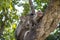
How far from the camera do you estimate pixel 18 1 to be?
5.14 m

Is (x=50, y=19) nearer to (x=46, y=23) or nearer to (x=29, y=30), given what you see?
(x=46, y=23)

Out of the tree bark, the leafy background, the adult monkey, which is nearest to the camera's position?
the tree bark

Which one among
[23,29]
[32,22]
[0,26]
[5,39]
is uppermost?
[32,22]

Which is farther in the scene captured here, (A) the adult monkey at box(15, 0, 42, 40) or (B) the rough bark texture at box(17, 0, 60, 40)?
(A) the adult monkey at box(15, 0, 42, 40)

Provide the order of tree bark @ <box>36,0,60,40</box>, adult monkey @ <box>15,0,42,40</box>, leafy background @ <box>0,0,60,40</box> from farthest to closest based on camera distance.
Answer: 1. leafy background @ <box>0,0,60,40</box>
2. adult monkey @ <box>15,0,42,40</box>
3. tree bark @ <box>36,0,60,40</box>

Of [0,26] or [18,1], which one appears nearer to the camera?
[0,26]

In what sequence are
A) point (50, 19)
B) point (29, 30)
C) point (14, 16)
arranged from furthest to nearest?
point (14, 16)
point (29, 30)
point (50, 19)

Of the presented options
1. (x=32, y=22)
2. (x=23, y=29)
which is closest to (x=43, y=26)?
(x=32, y=22)

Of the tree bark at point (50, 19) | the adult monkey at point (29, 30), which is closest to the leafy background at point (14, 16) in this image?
the adult monkey at point (29, 30)

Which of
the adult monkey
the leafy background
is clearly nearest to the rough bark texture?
the adult monkey

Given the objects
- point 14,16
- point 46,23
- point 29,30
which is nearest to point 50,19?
point 46,23

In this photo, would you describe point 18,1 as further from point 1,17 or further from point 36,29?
point 36,29

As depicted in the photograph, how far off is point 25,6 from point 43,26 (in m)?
2.09

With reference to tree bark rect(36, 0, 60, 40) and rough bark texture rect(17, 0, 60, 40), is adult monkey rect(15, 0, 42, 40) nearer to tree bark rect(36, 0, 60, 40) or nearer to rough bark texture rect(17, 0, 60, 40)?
rough bark texture rect(17, 0, 60, 40)
